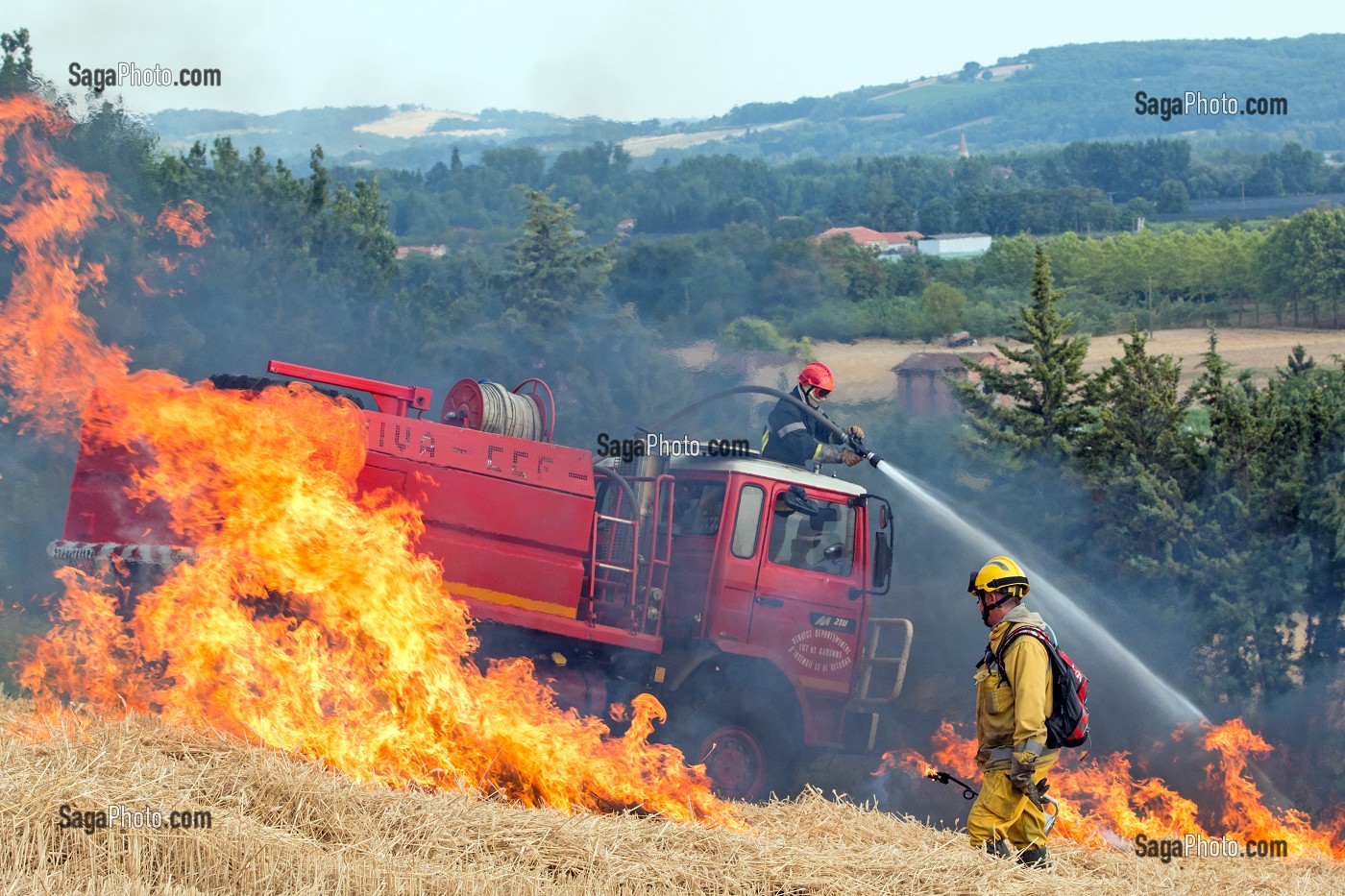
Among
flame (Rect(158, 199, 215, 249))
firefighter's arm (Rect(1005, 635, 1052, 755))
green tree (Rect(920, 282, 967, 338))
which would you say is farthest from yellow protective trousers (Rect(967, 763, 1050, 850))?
green tree (Rect(920, 282, 967, 338))

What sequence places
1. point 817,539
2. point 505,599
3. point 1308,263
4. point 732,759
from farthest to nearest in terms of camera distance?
point 1308,263, point 817,539, point 732,759, point 505,599

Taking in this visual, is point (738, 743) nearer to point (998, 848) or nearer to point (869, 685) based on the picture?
point (869, 685)

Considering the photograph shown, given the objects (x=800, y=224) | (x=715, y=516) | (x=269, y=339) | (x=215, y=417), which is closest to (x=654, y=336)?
(x=269, y=339)

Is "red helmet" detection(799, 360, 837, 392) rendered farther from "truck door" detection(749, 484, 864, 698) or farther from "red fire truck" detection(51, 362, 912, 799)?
"truck door" detection(749, 484, 864, 698)

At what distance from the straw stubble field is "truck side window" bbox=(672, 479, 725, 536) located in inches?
129

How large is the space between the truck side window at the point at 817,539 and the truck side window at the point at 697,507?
47cm

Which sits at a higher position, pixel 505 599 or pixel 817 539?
pixel 817 539

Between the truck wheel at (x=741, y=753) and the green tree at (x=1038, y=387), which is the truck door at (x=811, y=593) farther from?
the green tree at (x=1038, y=387)

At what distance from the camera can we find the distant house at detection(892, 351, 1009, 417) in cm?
2534

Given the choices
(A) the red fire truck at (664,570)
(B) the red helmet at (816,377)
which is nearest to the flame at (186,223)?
(A) the red fire truck at (664,570)

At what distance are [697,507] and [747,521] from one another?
1.69 ft

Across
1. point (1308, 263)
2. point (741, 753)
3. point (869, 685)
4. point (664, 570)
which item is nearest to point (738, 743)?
point (741, 753)

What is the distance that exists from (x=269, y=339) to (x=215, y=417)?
16.5 m

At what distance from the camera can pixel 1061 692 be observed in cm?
673
